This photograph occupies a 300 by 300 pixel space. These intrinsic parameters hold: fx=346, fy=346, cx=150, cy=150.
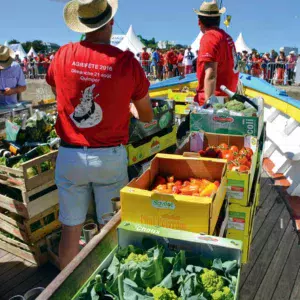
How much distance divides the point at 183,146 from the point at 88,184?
38.6 inches

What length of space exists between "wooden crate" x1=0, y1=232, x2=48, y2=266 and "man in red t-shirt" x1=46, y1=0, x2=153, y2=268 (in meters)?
0.80

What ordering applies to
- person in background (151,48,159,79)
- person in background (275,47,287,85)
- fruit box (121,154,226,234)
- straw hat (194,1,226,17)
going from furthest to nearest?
person in background (151,48,159,79) → person in background (275,47,287,85) → straw hat (194,1,226,17) → fruit box (121,154,226,234)

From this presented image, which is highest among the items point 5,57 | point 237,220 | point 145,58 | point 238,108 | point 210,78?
point 145,58

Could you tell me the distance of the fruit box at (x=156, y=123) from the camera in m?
3.42

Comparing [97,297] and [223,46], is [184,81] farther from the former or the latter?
[97,297]

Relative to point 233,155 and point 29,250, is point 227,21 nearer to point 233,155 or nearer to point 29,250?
point 233,155

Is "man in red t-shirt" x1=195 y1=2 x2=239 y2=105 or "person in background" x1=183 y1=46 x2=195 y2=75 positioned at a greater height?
"person in background" x1=183 y1=46 x2=195 y2=75

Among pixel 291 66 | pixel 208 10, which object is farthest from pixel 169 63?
pixel 208 10

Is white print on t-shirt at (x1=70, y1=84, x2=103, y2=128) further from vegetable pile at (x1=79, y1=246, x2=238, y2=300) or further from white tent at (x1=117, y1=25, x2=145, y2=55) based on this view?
white tent at (x1=117, y1=25, x2=145, y2=55)

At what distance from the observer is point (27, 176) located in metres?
2.97

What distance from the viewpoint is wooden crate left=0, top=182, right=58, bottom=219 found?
304cm


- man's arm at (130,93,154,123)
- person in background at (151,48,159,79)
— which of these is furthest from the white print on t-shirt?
person in background at (151,48,159,79)

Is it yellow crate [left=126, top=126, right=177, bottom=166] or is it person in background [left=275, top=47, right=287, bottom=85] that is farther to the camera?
person in background [left=275, top=47, right=287, bottom=85]

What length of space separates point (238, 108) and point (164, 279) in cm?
216
